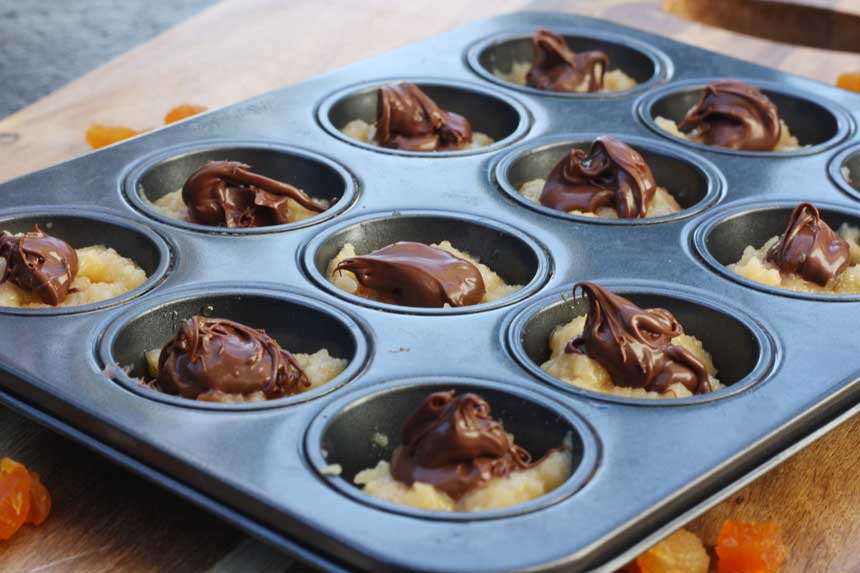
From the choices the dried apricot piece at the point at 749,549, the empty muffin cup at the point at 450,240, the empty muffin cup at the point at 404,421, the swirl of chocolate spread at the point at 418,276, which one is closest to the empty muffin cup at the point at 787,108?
the empty muffin cup at the point at 450,240

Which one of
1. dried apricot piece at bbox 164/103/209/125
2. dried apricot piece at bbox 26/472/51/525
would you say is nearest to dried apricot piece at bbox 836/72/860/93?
dried apricot piece at bbox 164/103/209/125

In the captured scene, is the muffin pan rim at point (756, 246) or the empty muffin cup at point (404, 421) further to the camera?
the muffin pan rim at point (756, 246)

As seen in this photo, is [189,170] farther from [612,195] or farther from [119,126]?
[612,195]

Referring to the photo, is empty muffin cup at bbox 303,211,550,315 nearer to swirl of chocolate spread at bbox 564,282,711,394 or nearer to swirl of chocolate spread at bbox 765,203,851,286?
swirl of chocolate spread at bbox 564,282,711,394

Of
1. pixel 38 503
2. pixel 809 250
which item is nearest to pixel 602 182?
pixel 809 250

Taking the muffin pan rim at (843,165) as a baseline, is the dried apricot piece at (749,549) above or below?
below

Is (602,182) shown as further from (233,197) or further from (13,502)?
(13,502)

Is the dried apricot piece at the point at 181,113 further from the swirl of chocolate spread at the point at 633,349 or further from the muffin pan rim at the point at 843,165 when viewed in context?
the muffin pan rim at the point at 843,165
